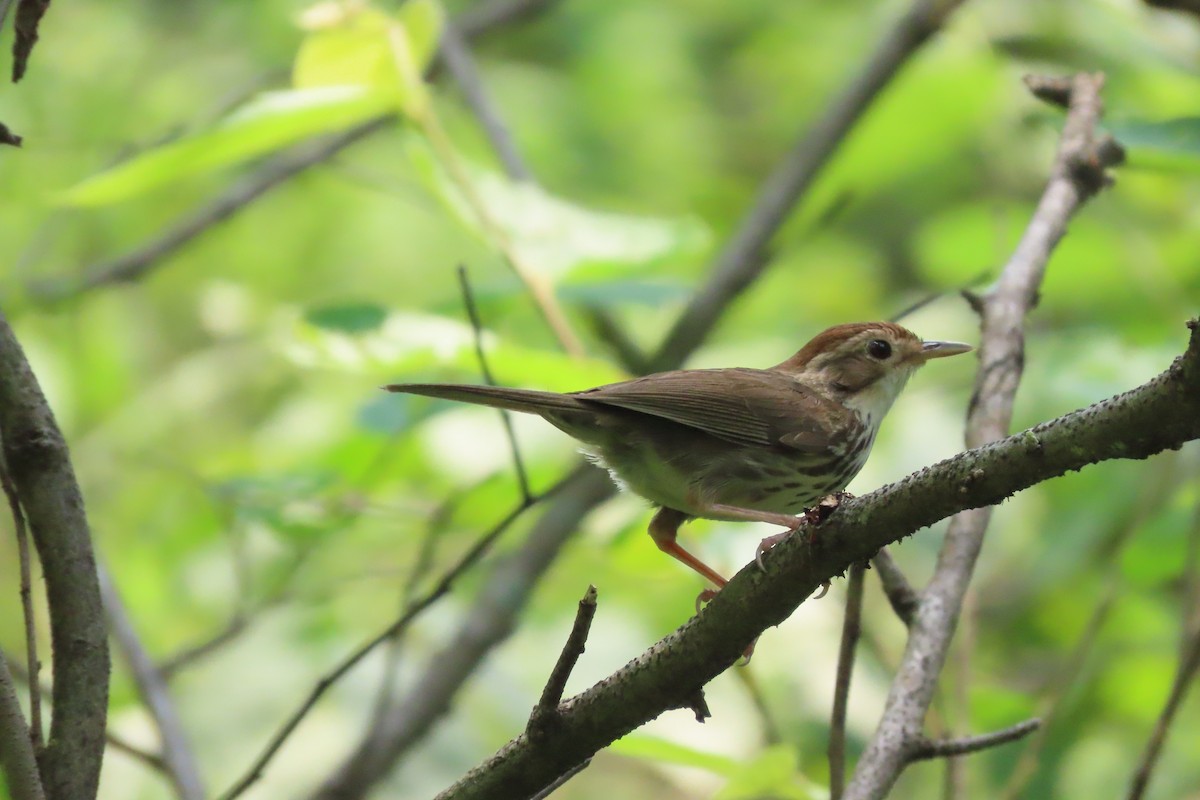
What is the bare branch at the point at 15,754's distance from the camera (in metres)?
1.65

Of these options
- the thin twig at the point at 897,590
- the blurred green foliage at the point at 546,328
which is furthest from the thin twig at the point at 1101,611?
the thin twig at the point at 897,590

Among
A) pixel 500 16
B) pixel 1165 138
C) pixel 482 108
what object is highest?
pixel 500 16

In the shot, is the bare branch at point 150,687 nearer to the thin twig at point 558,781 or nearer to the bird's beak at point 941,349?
the thin twig at point 558,781

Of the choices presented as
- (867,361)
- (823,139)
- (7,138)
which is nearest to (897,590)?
(867,361)

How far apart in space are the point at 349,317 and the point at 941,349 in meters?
1.86

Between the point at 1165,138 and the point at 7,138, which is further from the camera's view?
the point at 1165,138

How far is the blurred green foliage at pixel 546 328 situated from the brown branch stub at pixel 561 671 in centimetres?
54

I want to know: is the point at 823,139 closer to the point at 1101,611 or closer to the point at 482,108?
the point at 482,108

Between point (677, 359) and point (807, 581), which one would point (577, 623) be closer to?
point (807, 581)

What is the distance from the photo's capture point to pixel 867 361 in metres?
3.97

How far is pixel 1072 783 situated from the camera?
16.1 feet

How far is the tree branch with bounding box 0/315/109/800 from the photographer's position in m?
1.84

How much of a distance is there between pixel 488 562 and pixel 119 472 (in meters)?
1.85

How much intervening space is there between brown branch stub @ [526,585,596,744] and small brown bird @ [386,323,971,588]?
1244mm
